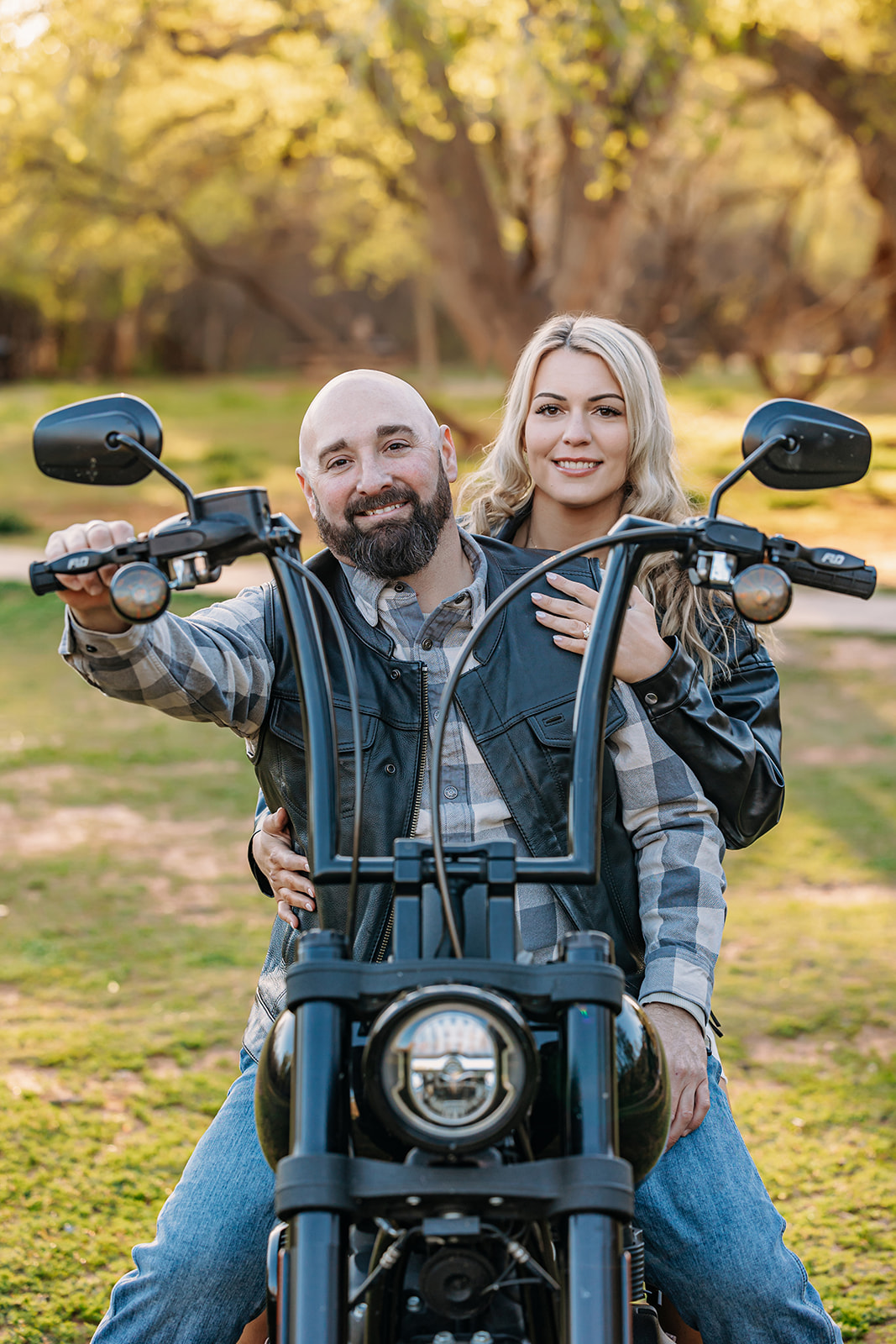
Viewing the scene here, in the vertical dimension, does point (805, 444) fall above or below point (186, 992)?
below

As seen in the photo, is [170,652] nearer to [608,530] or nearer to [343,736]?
[343,736]

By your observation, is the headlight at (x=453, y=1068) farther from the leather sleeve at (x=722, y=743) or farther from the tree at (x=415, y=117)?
the tree at (x=415, y=117)

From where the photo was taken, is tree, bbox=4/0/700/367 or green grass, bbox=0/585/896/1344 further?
tree, bbox=4/0/700/367

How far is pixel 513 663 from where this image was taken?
7.09 feet

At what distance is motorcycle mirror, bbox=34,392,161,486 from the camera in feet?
5.42

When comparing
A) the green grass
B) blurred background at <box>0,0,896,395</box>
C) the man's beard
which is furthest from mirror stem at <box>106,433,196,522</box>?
blurred background at <box>0,0,896,395</box>

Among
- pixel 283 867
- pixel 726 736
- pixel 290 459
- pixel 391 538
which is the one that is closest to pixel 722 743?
pixel 726 736

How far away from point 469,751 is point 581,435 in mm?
980

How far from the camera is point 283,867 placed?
2.25 meters

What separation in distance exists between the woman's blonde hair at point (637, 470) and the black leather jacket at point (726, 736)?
11 centimetres

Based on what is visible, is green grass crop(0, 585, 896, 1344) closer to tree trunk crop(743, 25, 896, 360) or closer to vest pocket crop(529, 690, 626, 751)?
vest pocket crop(529, 690, 626, 751)

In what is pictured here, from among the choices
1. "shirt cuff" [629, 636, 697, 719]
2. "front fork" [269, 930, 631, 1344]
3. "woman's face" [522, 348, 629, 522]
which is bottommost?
"front fork" [269, 930, 631, 1344]

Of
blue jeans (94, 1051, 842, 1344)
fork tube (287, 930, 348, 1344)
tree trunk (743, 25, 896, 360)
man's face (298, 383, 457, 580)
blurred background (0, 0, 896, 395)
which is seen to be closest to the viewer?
fork tube (287, 930, 348, 1344)

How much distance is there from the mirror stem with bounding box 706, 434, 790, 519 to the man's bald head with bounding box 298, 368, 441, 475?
2.17ft
